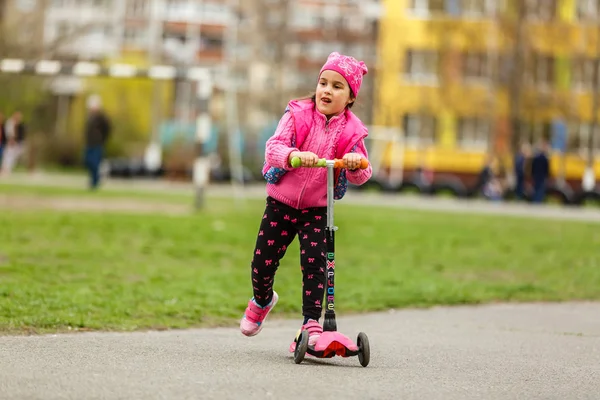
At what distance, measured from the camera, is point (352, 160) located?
291 inches

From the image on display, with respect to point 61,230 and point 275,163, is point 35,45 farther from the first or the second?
point 275,163

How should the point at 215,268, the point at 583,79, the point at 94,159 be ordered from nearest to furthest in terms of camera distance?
the point at 215,268
the point at 94,159
the point at 583,79

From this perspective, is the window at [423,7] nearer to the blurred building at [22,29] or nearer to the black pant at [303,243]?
the blurred building at [22,29]

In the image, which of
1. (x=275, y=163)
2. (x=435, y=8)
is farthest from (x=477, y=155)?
(x=275, y=163)

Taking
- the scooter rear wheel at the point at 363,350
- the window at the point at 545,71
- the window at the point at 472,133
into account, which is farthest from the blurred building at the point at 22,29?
the scooter rear wheel at the point at 363,350

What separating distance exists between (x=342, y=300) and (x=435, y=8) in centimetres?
5908

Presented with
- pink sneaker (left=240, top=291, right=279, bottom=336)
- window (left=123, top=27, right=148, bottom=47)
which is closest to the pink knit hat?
pink sneaker (left=240, top=291, right=279, bottom=336)

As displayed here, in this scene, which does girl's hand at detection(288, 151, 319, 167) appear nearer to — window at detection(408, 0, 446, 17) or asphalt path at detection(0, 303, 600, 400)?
asphalt path at detection(0, 303, 600, 400)

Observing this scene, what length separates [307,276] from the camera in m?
7.86

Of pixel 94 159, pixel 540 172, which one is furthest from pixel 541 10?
pixel 94 159

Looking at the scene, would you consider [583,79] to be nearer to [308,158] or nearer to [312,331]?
[312,331]

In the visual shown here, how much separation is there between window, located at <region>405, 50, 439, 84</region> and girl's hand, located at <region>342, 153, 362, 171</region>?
61.4m

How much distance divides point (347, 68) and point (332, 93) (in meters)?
0.17

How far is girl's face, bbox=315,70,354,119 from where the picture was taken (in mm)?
7703
